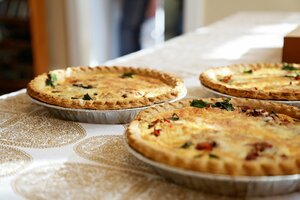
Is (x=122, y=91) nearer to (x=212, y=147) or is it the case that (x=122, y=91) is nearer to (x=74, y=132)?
(x=74, y=132)

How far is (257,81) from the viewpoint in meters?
1.42

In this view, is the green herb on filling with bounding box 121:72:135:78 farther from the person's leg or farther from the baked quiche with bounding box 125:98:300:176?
the person's leg

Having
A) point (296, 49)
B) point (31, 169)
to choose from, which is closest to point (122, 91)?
point (31, 169)

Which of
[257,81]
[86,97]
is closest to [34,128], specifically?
[86,97]

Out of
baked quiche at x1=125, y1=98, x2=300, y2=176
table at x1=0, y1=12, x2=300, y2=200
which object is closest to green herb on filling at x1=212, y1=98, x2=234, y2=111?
baked quiche at x1=125, y1=98, x2=300, y2=176

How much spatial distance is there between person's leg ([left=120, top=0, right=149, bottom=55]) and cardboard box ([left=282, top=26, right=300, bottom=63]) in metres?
2.93

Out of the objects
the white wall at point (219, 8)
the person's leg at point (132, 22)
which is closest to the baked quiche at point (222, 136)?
the white wall at point (219, 8)

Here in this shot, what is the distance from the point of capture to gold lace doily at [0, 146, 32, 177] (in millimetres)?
924

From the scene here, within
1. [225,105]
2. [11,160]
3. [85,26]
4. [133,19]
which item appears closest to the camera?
[11,160]

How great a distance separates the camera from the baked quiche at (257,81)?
122 centimetres

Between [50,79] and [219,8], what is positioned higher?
[50,79]

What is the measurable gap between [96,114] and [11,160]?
0.83 ft

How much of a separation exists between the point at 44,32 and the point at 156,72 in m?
3.16

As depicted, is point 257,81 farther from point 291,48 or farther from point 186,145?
point 186,145
